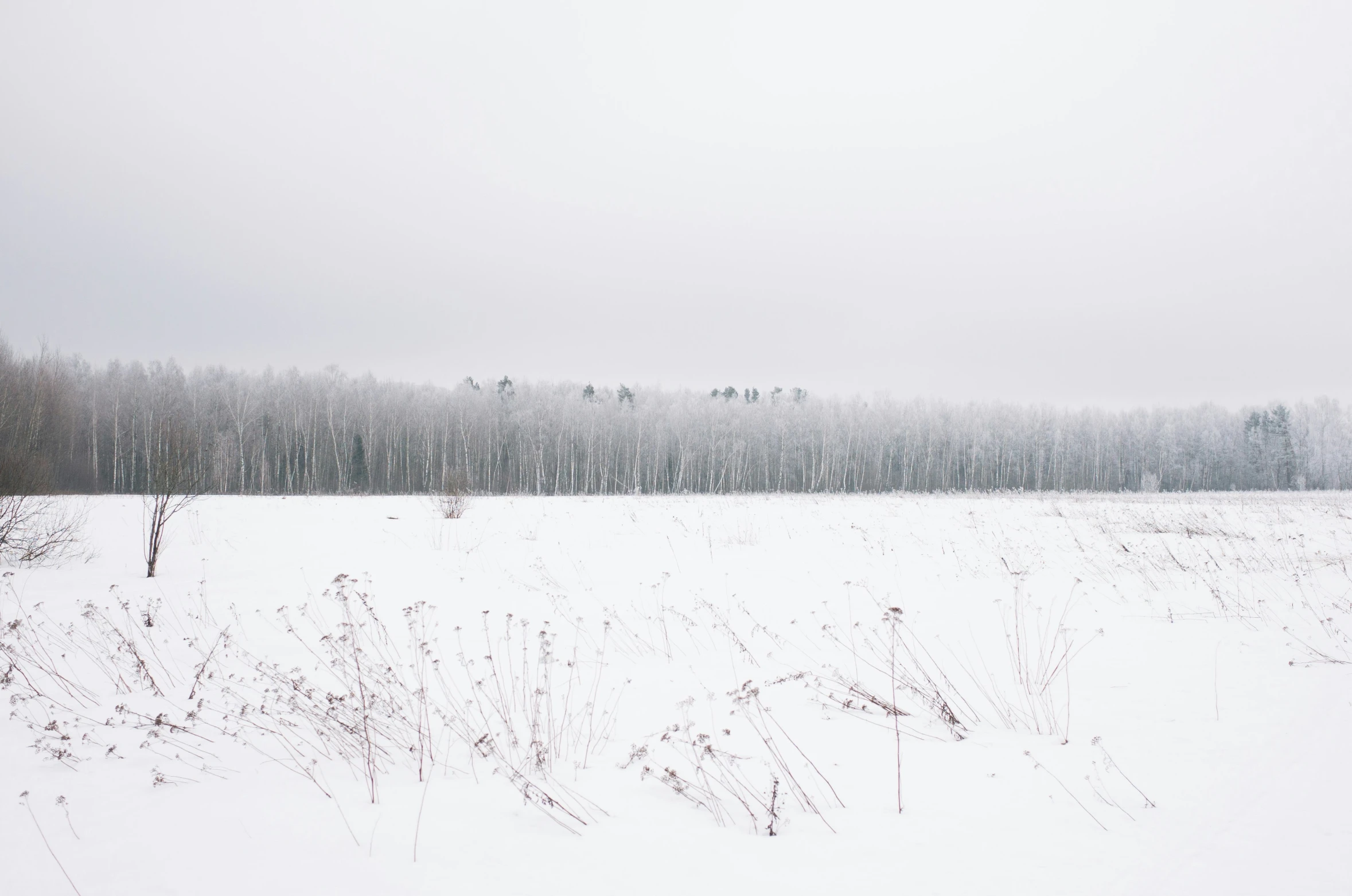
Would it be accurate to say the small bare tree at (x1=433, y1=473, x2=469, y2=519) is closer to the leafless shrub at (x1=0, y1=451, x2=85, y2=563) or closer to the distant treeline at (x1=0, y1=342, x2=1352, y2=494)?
the leafless shrub at (x1=0, y1=451, x2=85, y2=563)

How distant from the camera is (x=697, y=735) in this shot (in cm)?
379

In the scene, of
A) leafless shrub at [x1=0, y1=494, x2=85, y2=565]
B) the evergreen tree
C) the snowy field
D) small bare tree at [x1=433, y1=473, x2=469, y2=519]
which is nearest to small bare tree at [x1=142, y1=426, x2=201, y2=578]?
the snowy field

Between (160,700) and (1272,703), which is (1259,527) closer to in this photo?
(1272,703)

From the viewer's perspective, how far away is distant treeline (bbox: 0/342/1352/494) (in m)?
44.2

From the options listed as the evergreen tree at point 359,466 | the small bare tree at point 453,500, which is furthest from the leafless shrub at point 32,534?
the evergreen tree at point 359,466

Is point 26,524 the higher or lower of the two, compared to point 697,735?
higher

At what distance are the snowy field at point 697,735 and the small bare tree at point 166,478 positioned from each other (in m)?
0.95

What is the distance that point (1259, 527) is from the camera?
48.4 ft

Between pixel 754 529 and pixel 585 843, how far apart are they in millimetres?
11061

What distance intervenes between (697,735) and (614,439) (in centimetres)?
5206

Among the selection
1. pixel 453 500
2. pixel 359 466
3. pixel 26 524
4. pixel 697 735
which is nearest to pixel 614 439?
pixel 359 466

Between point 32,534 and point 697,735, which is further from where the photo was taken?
point 32,534

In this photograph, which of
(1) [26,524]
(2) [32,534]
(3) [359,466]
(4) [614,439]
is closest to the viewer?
(2) [32,534]

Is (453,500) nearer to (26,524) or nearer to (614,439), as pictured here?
(26,524)
